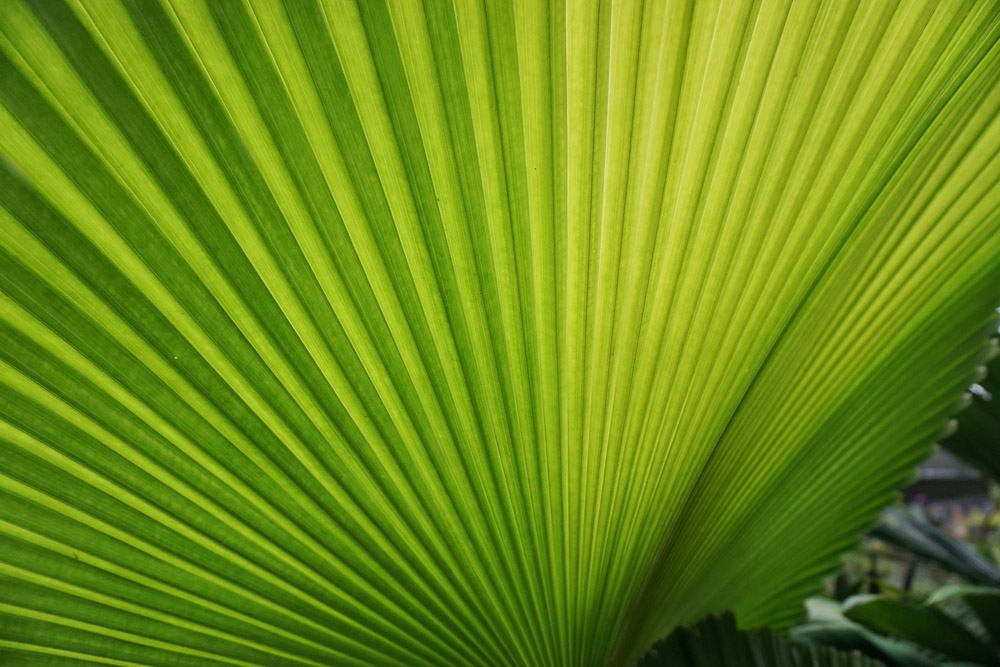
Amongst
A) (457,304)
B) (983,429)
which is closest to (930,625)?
(983,429)

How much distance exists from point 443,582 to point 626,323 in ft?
1.00

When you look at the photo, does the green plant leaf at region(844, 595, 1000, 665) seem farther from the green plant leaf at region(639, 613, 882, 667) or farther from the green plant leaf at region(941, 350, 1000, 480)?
the green plant leaf at region(639, 613, 882, 667)

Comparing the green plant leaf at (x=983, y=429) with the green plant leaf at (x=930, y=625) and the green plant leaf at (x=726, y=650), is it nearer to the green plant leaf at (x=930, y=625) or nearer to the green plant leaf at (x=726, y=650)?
the green plant leaf at (x=930, y=625)

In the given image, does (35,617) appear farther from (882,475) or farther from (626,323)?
(882,475)

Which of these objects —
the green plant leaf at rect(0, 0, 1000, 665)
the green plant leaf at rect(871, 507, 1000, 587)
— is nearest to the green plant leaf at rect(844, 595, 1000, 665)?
the green plant leaf at rect(871, 507, 1000, 587)

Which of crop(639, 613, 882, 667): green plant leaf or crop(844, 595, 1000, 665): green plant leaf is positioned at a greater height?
crop(639, 613, 882, 667): green plant leaf

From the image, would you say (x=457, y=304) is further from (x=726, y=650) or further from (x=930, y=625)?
(x=930, y=625)

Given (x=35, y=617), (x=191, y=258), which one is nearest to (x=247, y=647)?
(x=35, y=617)

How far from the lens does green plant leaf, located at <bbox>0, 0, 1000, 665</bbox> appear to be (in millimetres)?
417

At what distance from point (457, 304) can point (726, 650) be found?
0.43 meters

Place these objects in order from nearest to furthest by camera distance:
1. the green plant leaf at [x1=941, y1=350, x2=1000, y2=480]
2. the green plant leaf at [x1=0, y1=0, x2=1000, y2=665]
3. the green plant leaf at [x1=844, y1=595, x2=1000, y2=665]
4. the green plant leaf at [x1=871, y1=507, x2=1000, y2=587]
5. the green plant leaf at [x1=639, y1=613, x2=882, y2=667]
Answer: the green plant leaf at [x1=0, y1=0, x2=1000, y2=665] < the green plant leaf at [x1=639, y1=613, x2=882, y2=667] < the green plant leaf at [x1=844, y1=595, x2=1000, y2=665] < the green plant leaf at [x1=941, y1=350, x2=1000, y2=480] < the green plant leaf at [x1=871, y1=507, x2=1000, y2=587]

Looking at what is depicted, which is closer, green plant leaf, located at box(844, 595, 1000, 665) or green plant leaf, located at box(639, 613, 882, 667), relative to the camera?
green plant leaf, located at box(639, 613, 882, 667)

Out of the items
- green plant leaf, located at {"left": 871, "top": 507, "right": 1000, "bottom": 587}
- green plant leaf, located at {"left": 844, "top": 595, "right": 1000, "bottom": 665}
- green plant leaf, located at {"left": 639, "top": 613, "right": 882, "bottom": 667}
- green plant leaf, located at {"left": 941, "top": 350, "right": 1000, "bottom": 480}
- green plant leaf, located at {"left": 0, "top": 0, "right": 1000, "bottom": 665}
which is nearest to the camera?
green plant leaf, located at {"left": 0, "top": 0, "right": 1000, "bottom": 665}

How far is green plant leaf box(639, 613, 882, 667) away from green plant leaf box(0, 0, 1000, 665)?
0.18ft
